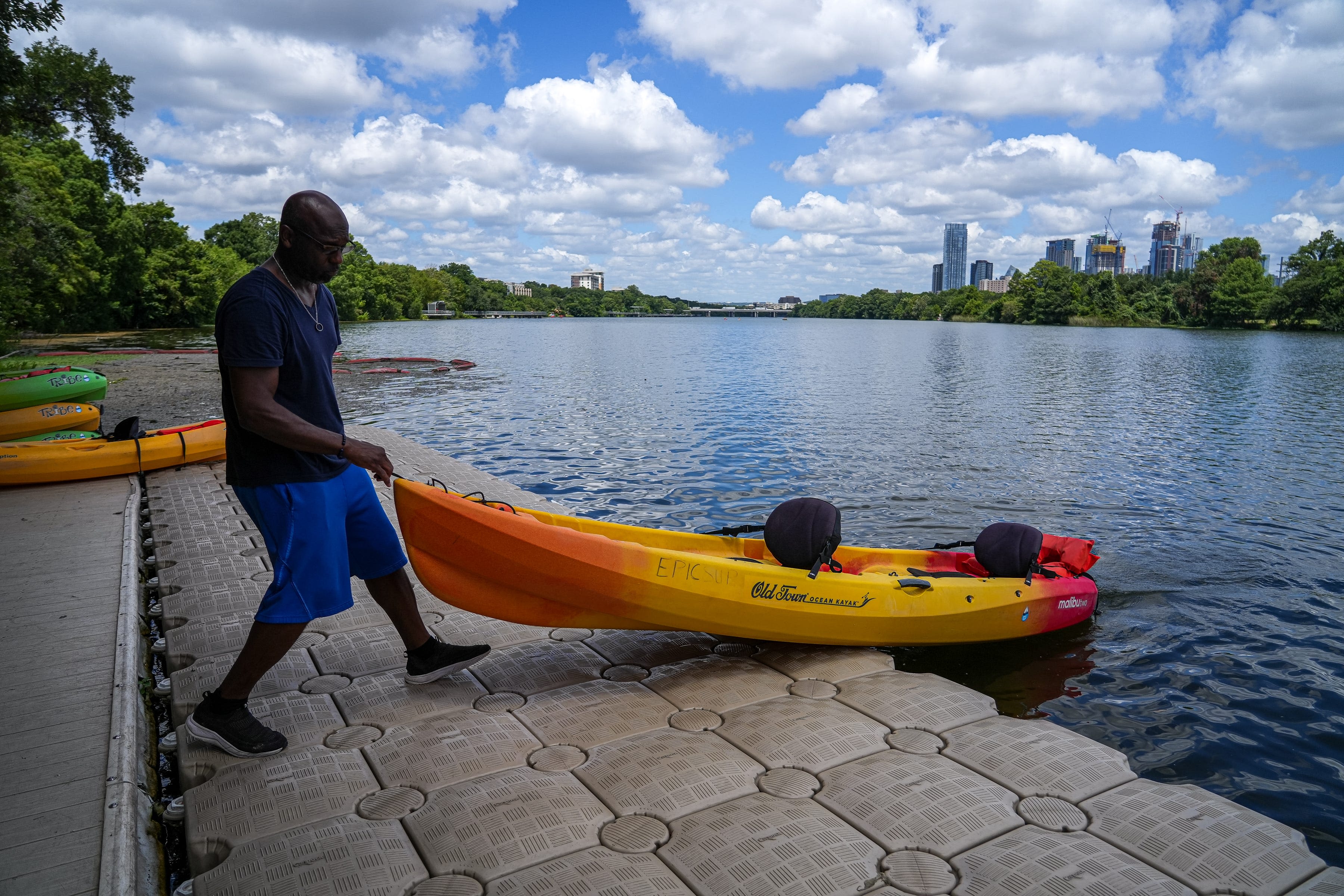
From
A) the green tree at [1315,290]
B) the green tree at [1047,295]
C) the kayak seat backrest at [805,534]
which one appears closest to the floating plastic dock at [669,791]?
the kayak seat backrest at [805,534]

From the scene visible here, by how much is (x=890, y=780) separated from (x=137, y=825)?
298 cm

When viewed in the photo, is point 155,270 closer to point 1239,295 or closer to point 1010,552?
point 1010,552

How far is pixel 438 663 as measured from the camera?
14.1 ft

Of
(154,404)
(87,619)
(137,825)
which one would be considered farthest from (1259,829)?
(154,404)

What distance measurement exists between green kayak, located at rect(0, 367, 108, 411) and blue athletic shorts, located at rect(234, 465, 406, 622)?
1175cm

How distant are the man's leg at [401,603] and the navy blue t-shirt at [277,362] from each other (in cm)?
72

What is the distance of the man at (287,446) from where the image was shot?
3.17 metres

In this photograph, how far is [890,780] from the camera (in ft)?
11.4

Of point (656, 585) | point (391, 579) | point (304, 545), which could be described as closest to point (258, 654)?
point (304, 545)

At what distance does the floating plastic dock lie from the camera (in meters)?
2.84

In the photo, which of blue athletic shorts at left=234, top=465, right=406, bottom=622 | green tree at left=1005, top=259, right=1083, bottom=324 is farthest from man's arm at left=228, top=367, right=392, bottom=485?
green tree at left=1005, top=259, right=1083, bottom=324

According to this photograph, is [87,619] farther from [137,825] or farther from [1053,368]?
[1053,368]

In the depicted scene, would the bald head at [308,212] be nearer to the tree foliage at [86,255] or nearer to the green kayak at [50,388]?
the green kayak at [50,388]

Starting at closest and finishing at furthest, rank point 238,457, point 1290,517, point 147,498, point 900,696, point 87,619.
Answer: point 238,457, point 900,696, point 87,619, point 147,498, point 1290,517
